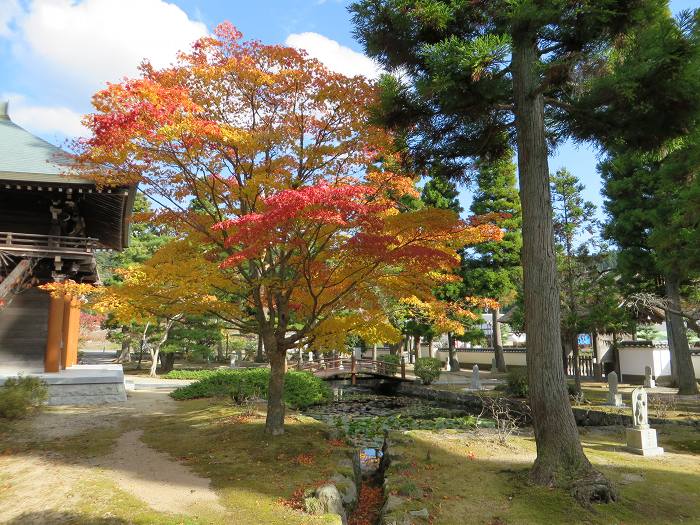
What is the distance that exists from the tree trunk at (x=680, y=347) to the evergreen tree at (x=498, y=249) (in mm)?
9083

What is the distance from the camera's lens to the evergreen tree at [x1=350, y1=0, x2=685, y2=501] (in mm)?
6379

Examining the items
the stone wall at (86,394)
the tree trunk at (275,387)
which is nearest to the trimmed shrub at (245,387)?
the stone wall at (86,394)

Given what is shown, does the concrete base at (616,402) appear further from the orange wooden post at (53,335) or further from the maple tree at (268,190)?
the orange wooden post at (53,335)

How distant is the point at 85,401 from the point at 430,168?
1246cm

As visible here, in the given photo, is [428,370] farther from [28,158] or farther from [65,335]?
[28,158]

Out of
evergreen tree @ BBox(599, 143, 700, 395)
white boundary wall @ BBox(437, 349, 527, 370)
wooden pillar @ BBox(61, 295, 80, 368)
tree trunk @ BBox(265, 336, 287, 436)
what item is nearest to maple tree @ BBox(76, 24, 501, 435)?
tree trunk @ BBox(265, 336, 287, 436)

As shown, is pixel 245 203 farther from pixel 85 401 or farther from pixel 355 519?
pixel 85 401

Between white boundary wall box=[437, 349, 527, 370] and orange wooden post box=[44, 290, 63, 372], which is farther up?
orange wooden post box=[44, 290, 63, 372]

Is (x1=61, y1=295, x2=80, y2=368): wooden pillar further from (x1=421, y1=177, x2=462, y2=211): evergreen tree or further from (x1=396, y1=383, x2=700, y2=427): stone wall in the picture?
(x1=421, y1=177, x2=462, y2=211): evergreen tree

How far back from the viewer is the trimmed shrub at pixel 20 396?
1032 centimetres

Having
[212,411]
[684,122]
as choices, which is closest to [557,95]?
[684,122]

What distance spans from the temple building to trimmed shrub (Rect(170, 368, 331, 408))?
9.83 ft

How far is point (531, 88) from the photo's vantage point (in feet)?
24.1

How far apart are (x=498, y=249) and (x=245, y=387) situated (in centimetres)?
1707
